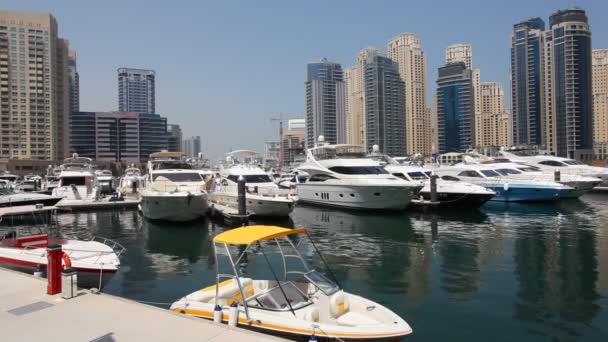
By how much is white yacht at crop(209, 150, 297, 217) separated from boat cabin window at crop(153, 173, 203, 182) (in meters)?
1.76

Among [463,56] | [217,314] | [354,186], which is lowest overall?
[217,314]

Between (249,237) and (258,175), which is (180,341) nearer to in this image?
(249,237)

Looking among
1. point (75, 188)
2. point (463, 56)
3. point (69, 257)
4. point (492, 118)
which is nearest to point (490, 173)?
point (69, 257)

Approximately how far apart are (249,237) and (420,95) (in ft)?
440

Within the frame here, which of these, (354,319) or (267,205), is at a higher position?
(267,205)

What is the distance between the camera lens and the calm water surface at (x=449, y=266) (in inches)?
388

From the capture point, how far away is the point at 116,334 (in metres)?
6.51

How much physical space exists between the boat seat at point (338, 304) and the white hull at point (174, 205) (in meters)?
18.0

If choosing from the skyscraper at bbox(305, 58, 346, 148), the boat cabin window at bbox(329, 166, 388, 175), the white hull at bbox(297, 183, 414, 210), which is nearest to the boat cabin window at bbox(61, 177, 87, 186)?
the white hull at bbox(297, 183, 414, 210)

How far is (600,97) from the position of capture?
124562 mm

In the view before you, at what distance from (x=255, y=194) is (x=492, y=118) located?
396 feet

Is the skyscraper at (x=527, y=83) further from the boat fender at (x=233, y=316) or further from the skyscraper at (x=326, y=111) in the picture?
the boat fender at (x=233, y=316)

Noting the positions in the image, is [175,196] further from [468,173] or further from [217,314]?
[468,173]

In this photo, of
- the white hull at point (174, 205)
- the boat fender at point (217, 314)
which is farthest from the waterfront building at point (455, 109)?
the boat fender at point (217, 314)
